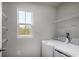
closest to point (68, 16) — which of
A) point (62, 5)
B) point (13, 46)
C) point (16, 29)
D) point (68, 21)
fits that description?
point (68, 21)

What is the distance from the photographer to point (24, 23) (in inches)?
74.8

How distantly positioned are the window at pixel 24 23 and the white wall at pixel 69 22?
456 millimetres

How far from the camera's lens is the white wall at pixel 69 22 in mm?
1952

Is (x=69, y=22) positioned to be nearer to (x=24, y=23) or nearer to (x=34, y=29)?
(x=34, y=29)

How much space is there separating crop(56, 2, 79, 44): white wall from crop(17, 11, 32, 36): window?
0.46 meters

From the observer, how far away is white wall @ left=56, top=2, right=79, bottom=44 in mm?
1952

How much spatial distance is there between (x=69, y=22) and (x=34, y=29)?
2.04 ft

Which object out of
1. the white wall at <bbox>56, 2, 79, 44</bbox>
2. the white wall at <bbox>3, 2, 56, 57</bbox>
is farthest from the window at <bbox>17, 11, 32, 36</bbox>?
the white wall at <bbox>56, 2, 79, 44</bbox>

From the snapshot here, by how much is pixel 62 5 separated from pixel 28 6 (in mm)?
517

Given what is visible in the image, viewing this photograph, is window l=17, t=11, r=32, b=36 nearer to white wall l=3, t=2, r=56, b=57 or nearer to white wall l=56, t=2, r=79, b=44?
white wall l=3, t=2, r=56, b=57

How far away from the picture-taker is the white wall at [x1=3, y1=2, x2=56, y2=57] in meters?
1.87

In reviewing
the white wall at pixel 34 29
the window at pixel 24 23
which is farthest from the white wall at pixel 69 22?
the window at pixel 24 23

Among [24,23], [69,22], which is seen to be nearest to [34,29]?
[24,23]

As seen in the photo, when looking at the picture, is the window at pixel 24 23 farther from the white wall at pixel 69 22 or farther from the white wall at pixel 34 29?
the white wall at pixel 69 22
